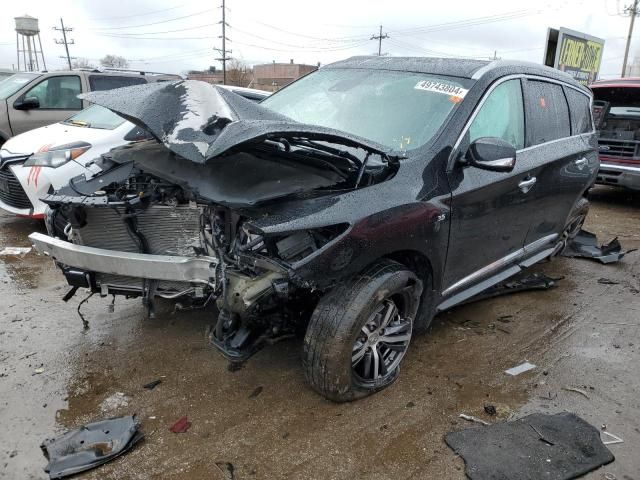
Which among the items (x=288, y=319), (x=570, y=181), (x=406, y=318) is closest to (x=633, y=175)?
(x=570, y=181)

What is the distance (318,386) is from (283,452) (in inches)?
15.4

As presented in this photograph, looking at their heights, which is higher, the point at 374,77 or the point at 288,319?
the point at 374,77

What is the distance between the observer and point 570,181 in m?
4.39

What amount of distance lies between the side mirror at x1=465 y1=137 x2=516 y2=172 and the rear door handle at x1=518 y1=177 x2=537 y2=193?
2.23 ft

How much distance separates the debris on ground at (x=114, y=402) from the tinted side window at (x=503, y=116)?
2.66 metres

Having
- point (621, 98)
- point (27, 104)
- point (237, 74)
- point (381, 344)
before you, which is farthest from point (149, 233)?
point (237, 74)

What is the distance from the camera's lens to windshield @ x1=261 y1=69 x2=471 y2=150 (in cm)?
324

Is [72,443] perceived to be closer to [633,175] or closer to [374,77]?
[374,77]

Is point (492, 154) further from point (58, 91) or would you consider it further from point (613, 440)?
point (58, 91)

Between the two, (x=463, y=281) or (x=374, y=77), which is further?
(x=374, y=77)

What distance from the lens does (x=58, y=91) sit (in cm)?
811

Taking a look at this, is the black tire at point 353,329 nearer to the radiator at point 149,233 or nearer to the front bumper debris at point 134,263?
the front bumper debris at point 134,263

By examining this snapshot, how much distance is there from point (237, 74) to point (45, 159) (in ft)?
186

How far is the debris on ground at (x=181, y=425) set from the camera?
2654 mm
